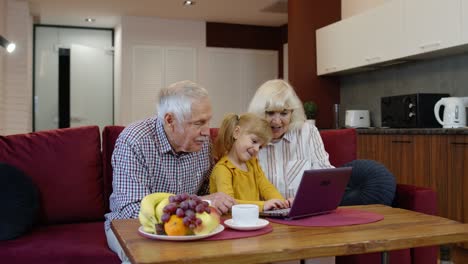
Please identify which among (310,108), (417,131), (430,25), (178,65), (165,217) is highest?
(178,65)

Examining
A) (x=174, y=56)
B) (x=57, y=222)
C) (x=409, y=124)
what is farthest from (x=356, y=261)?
(x=174, y=56)

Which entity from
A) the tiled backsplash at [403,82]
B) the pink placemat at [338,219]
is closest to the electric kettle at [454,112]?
the tiled backsplash at [403,82]

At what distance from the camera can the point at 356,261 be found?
6.83ft

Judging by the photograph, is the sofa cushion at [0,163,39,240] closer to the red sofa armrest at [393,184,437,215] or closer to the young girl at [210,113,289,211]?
the young girl at [210,113,289,211]

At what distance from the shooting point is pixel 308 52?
5.72m

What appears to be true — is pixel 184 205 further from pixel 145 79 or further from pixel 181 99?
pixel 145 79

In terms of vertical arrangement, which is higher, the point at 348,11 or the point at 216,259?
the point at 348,11

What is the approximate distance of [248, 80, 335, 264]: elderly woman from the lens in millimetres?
2236

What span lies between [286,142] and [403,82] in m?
2.87

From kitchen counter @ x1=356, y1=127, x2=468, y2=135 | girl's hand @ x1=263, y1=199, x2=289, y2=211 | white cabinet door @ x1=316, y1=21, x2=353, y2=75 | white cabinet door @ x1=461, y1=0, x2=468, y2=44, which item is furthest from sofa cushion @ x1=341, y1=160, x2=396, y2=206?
white cabinet door @ x1=316, y1=21, x2=353, y2=75

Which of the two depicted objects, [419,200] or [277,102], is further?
[277,102]

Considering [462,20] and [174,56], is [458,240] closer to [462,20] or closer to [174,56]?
[462,20]

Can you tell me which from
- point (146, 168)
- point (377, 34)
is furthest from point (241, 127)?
point (377, 34)

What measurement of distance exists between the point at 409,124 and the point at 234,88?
4.16 metres
